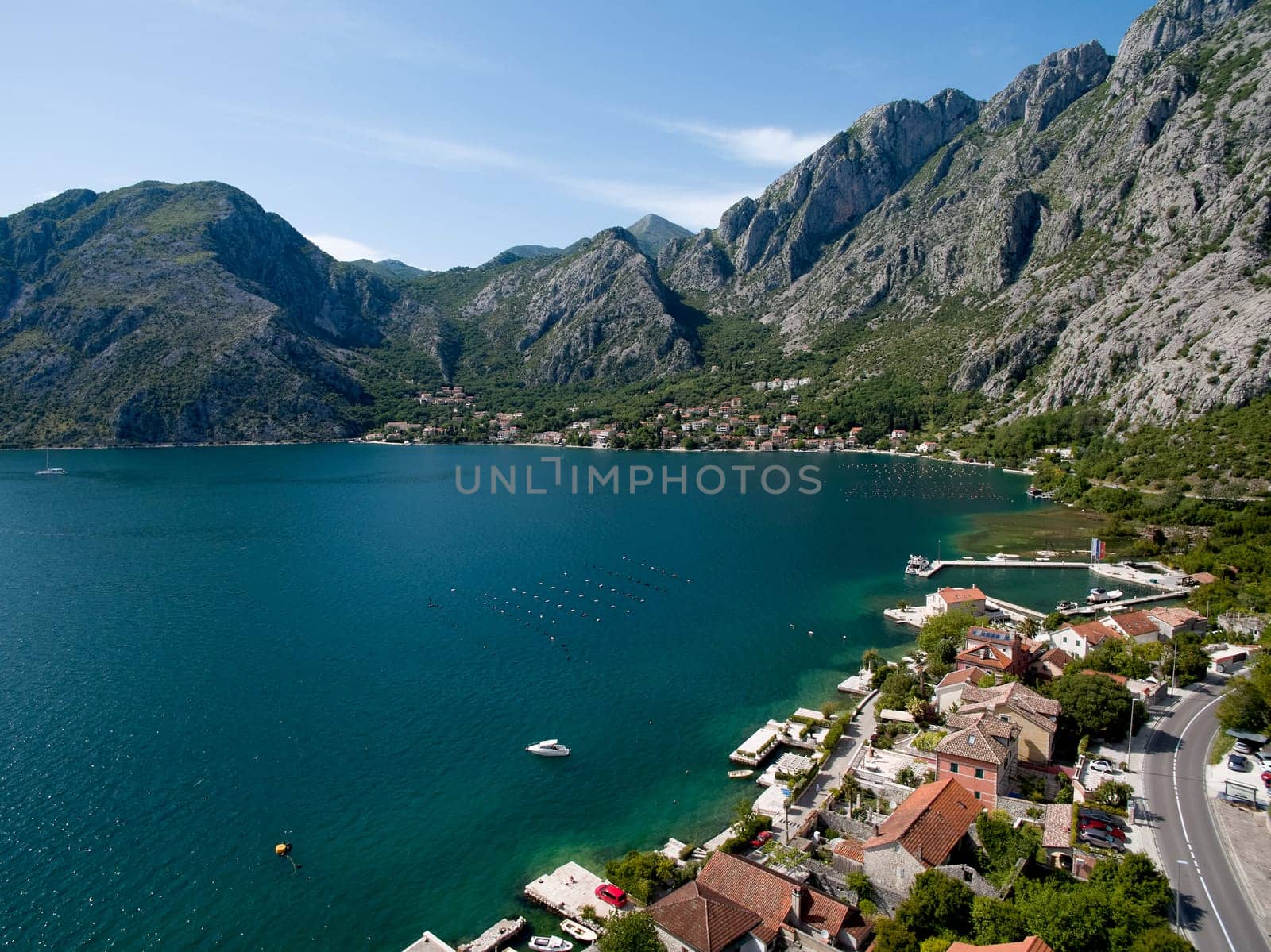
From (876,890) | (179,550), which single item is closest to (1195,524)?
(876,890)

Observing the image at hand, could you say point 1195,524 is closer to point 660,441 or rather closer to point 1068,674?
point 1068,674

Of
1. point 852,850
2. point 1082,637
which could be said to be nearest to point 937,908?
point 852,850

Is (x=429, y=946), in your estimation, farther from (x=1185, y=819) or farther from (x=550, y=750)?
(x=1185, y=819)

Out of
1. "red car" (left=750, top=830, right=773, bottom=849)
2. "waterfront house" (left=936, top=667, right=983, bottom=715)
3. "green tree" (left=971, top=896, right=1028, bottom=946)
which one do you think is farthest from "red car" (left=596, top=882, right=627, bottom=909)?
"waterfront house" (left=936, top=667, right=983, bottom=715)

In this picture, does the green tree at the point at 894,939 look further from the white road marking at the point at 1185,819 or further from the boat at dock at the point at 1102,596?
the boat at dock at the point at 1102,596

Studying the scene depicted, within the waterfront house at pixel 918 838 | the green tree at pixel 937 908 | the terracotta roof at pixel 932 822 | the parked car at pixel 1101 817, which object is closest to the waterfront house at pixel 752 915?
the green tree at pixel 937 908
